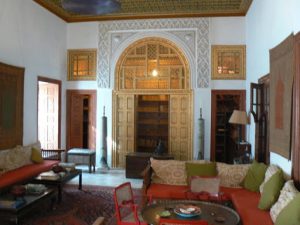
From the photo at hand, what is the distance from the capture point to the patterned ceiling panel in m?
8.05

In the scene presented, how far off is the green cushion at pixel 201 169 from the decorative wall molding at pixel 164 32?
12.0 feet

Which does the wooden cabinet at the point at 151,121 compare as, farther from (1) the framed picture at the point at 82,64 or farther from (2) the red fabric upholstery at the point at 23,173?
(2) the red fabric upholstery at the point at 23,173

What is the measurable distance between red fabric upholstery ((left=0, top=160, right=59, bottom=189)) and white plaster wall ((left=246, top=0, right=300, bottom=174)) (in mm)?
4477

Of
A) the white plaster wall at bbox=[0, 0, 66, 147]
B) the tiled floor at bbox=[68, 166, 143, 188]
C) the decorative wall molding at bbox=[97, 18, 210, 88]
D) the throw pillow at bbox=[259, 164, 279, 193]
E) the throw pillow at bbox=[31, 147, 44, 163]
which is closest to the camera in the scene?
the throw pillow at bbox=[259, 164, 279, 193]

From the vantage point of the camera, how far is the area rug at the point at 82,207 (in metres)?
4.89

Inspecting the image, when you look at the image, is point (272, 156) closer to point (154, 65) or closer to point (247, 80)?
point (247, 80)

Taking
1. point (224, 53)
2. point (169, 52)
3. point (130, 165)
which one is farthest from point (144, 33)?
point (130, 165)

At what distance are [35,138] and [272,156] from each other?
5534 mm

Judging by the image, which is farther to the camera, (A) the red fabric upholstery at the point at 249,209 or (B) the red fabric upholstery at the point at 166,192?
(B) the red fabric upholstery at the point at 166,192

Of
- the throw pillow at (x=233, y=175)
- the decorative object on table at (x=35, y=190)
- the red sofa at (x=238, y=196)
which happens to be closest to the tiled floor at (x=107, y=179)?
the red sofa at (x=238, y=196)

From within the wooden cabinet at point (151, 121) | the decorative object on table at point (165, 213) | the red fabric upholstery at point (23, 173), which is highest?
the wooden cabinet at point (151, 121)

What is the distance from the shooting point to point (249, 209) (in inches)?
162

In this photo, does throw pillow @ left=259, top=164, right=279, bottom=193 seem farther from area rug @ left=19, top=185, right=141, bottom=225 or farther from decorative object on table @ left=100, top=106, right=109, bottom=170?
decorative object on table @ left=100, top=106, right=109, bottom=170

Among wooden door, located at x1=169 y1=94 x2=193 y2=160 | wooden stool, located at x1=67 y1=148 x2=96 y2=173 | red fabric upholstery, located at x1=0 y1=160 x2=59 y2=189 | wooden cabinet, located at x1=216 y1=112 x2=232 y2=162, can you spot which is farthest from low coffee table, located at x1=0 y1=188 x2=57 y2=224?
wooden cabinet, located at x1=216 y1=112 x2=232 y2=162
